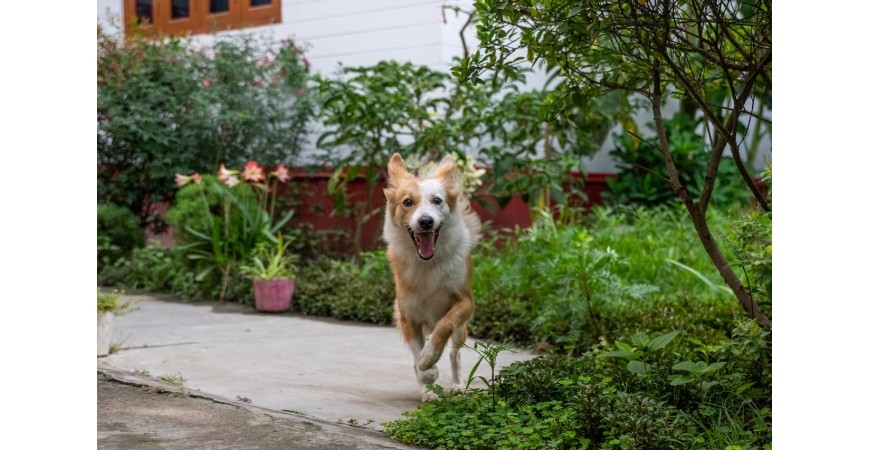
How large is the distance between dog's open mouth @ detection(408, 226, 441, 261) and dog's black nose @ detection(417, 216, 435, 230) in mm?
74

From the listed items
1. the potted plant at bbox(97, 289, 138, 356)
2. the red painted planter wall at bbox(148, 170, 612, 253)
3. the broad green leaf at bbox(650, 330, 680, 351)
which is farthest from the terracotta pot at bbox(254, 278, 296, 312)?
the broad green leaf at bbox(650, 330, 680, 351)

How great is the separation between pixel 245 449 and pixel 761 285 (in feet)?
9.68

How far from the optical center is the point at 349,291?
8656 mm

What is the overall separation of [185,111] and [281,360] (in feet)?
18.7

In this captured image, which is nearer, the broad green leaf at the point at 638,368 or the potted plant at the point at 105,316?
the broad green leaf at the point at 638,368

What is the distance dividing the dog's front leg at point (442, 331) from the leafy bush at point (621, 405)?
1.32 ft

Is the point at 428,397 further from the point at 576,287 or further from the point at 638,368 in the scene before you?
the point at 576,287

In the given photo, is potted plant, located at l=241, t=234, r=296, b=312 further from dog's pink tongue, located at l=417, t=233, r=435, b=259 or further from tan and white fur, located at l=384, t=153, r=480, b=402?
dog's pink tongue, located at l=417, t=233, r=435, b=259

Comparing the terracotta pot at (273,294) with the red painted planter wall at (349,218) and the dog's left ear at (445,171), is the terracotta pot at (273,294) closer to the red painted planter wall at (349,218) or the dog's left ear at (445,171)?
the red painted planter wall at (349,218)

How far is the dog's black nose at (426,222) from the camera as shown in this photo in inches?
200

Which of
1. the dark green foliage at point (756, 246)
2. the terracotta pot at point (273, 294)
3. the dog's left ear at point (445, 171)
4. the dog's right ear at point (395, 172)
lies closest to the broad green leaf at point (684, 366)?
the dark green foliage at point (756, 246)

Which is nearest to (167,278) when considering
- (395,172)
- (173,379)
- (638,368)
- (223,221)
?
(223,221)

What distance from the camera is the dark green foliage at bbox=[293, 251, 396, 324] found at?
833cm

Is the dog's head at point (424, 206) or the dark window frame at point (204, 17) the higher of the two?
the dark window frame at point (204, 17)
